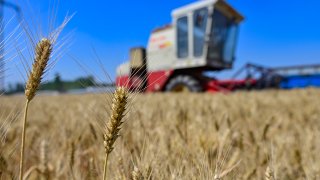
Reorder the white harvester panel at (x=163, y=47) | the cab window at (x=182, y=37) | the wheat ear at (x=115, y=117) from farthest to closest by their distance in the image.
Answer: the white harvester panel at (x=163, y=47), the cab window at (x=182, y=37), the wheat ear at (x=115, y=117)

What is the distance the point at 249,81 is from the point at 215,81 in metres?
0.91

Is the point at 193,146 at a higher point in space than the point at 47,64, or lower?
lower

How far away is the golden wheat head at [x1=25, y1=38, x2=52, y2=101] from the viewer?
41cm

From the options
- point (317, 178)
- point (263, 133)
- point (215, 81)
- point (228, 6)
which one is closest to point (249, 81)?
point (215, 81)

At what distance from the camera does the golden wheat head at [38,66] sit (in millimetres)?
407

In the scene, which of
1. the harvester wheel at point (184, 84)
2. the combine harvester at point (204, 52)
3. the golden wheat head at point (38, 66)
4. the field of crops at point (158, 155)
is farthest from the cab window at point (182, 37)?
the golden wheat head at point (38, 66)

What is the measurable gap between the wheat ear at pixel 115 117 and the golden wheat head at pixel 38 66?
9 cm

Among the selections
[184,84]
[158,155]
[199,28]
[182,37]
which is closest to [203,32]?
[199,28]

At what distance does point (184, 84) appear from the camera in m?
9.09

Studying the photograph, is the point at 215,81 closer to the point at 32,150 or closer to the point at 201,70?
the point at 201,70

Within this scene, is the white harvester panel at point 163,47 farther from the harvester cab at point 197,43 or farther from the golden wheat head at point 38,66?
the golden wheat head at point 38,66

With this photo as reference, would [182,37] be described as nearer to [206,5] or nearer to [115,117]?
[206,5]

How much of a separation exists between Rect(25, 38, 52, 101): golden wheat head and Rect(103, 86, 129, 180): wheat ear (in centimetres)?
9

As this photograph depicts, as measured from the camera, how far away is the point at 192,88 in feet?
28.5
